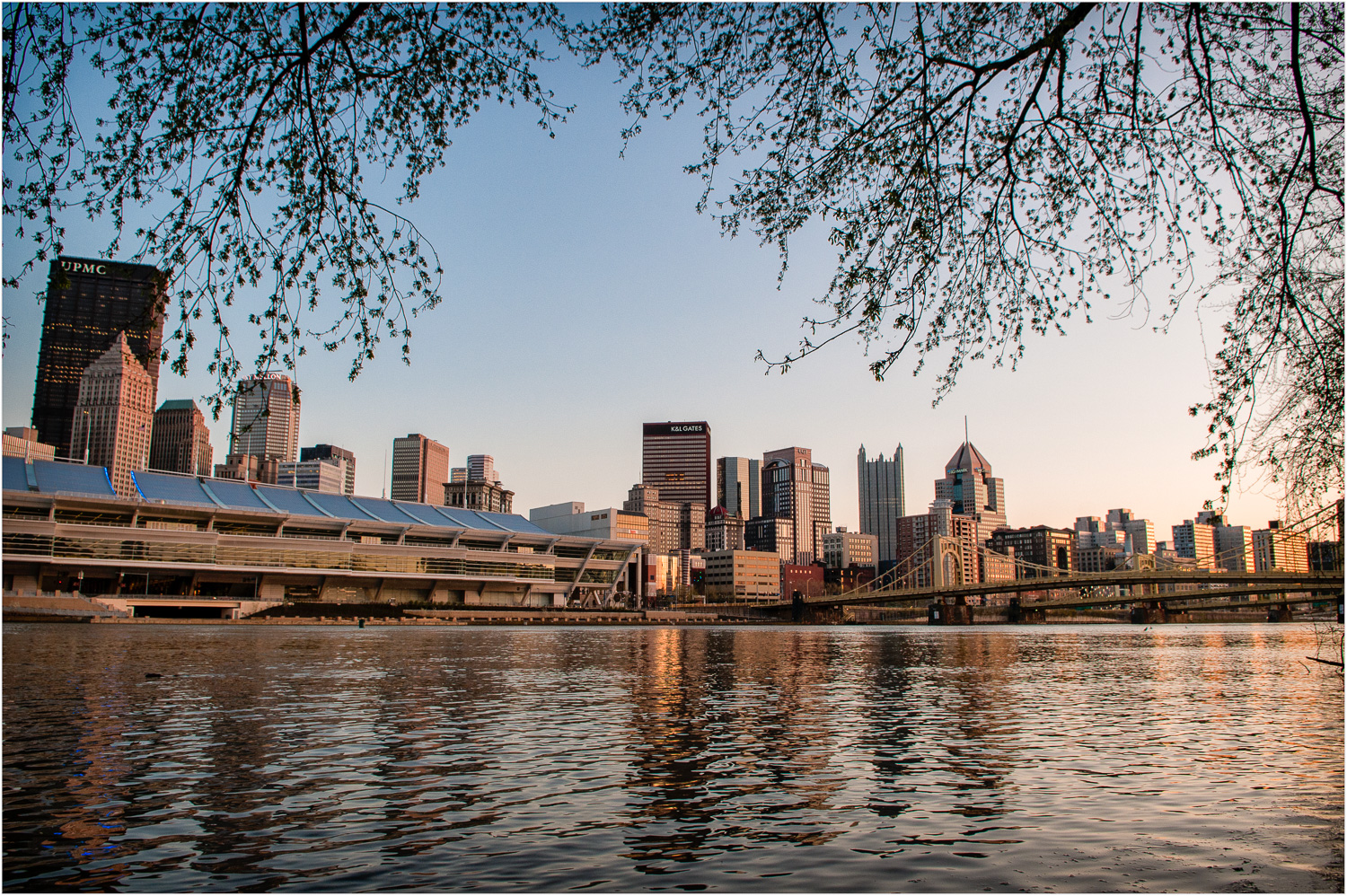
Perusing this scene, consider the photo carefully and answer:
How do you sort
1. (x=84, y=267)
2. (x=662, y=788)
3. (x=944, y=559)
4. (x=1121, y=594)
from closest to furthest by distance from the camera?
(x=84, y=267)
(x=662, y=788)
(x=1121, y=594)
(x=944, y=559)

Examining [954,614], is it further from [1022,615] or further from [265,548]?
[265,548]

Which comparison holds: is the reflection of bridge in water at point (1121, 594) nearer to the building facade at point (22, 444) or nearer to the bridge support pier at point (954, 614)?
the bridge support pier at point (954, 614)

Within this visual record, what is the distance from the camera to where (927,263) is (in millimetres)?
8641

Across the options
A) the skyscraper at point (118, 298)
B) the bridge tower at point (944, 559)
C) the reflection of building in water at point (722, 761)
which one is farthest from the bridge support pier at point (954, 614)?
the skyscraper at point (118, 298)

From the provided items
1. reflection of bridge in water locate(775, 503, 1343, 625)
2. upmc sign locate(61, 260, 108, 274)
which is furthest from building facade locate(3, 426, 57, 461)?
upmc sign locate(61, 260, 108, 274)

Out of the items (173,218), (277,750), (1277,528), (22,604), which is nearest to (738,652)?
(277,750)

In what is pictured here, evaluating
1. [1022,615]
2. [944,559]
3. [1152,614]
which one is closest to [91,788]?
[1022,615]

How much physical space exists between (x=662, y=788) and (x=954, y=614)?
129866 millimetres

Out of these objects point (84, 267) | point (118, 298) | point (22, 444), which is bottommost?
point (118, 298)

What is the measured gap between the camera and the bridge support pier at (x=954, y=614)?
13200 centimetres

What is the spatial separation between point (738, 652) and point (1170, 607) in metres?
120

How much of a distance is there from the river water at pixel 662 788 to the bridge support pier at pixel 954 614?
11069cm

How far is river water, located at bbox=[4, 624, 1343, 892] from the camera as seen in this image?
316 inches

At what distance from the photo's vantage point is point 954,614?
437 feet
